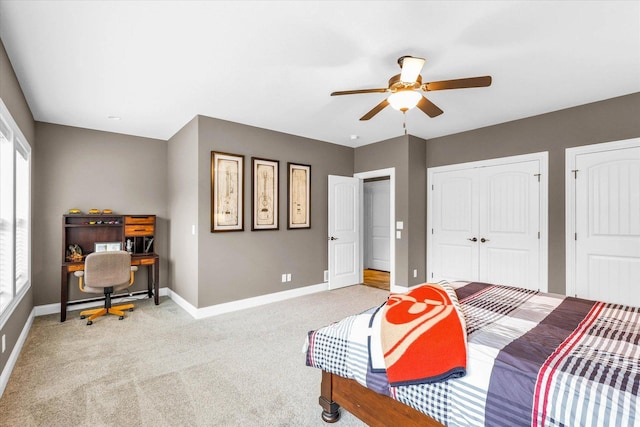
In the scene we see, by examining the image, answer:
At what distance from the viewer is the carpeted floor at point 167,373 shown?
1969 mm

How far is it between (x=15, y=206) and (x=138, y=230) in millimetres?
1578

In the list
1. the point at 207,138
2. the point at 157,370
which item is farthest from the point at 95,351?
the point at 207,138

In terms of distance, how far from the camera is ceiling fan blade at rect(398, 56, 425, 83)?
216 centimetres

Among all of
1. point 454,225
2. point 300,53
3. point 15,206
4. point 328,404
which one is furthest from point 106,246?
point 454,225

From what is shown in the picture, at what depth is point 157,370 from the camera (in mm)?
2533

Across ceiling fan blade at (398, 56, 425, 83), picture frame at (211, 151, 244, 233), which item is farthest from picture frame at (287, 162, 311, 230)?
ceiling fan blade at (398, 56, 425, 83)

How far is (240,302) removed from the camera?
4156mm

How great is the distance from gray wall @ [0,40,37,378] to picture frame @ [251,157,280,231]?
2.37 metres

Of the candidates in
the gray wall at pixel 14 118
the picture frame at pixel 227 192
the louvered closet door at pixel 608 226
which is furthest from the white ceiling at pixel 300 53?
the louvered closet door at pixel 608 226

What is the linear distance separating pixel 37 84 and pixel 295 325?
3518 millimetres

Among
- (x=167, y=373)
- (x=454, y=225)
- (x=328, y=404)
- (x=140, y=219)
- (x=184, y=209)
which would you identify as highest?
(x=184, y=209)

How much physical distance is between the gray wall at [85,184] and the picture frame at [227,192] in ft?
4.90

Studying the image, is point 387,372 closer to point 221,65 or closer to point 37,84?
point 221,65

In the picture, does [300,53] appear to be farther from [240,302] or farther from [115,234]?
[115,234]
